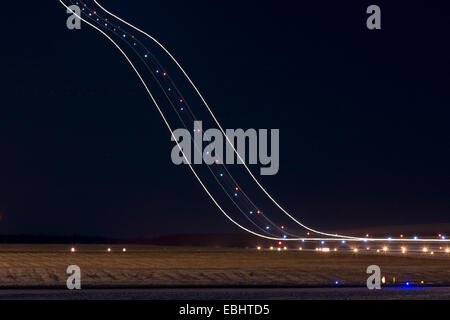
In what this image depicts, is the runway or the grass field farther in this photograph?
the grass field

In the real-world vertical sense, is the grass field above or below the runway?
above

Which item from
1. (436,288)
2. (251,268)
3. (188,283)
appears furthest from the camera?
(251,268)

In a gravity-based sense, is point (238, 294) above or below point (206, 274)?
below

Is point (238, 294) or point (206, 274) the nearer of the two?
point (238, 294)

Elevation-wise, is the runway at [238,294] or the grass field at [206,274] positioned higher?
the grass field at [206,274]

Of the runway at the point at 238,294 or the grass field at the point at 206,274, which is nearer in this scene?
the runway at the point at 238,294
